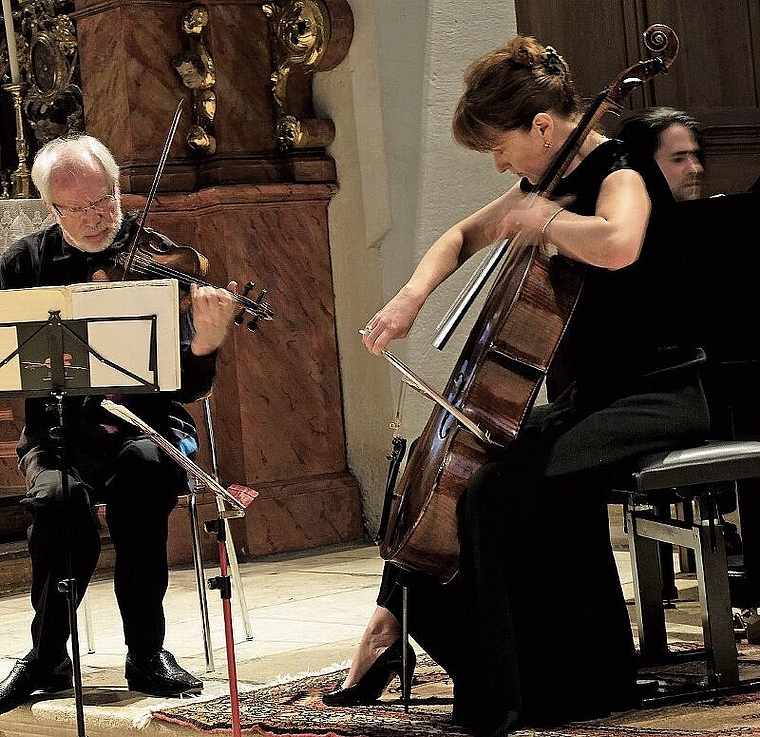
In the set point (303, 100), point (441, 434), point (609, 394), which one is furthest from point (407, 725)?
point (303, 100)

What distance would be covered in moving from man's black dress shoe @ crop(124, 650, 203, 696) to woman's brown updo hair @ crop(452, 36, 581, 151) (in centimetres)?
144

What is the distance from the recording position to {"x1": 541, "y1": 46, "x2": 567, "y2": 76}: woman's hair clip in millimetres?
3063

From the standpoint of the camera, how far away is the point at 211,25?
5.63 meters

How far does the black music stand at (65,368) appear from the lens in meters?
2.95

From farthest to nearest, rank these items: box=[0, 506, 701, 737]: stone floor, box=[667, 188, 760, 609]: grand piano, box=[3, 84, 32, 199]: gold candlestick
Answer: box=[3, 84, 32, 199]: gold candlestick < box=[667, 188, 760, 609]: grand piano < box=[0, 506, 701, 737]: stone floor

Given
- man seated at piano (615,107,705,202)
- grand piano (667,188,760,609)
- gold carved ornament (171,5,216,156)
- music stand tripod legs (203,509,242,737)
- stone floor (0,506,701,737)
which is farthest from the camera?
A: gold carved ornament (171,5,216,156)

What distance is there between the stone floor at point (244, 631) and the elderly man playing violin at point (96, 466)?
102 millimetres

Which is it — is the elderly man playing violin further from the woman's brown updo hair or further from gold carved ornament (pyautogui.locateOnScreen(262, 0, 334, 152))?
gold carved ornament (pyautogui.locateOnScreen(262, 0, 334, 152))

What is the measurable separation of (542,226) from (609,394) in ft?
1.36

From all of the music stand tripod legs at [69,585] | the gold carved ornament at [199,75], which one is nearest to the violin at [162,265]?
the music stand tripod legs at [69,585]

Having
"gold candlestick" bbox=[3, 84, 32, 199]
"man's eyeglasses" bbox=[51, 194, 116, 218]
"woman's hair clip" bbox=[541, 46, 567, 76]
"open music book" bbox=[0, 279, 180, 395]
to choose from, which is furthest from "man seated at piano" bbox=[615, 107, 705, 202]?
"gold candlestick" bbox=[3, 84, 32, 199]

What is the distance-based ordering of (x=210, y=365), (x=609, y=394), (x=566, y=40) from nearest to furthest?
(x=609, y=394) → (x=210, y=365) → (x=566, y=40)

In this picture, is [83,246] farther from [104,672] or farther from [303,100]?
[303,100]

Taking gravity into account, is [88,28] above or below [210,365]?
above
